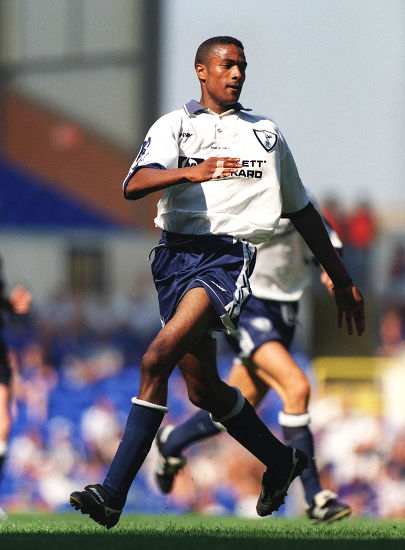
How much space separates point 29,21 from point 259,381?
19771mm

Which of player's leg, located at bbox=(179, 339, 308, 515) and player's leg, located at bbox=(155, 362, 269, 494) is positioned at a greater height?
player's leg, located at bbox=(179, 339, 308, 515)

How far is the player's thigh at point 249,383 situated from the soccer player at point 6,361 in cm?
150

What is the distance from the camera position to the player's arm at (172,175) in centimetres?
493

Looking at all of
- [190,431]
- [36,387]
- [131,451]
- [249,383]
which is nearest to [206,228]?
[131,451]

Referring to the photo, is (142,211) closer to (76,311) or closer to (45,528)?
(76,311)

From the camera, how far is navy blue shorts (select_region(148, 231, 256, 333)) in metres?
5.23

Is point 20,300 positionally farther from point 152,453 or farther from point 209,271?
point 152,453

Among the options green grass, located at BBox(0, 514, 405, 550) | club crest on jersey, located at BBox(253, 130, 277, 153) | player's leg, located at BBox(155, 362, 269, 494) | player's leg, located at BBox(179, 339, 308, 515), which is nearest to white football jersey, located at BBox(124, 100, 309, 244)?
club crest on jersey, located at BBox(253, 130, 277, 153)

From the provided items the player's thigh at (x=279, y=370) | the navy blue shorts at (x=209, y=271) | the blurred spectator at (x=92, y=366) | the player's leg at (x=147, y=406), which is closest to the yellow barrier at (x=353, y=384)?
the blurred spectator at (x=92, y=366)

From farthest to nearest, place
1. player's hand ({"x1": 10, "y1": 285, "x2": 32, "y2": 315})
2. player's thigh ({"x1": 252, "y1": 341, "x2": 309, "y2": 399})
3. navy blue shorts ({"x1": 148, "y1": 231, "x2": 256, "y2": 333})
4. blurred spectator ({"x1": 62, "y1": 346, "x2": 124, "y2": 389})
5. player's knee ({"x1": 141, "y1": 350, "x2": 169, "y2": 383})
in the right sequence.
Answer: blurred spectator ({"x1": 62, "y1": 346, "x2": 124, "y2": 389}) → player's hand ({"x1": 10, "y1": 285, "x2": 32, "y2": 315}) → player's thigh ({"x1": 252, "y1": 341, "x2": 309, "y2": 399}) → navy blue shorts ({"x1": 148, "y1": 231, "x2": 256, "y2": 333}) → player's knee ({"x1": 141, "y1": 350, "x2": 169, "y2": 383})

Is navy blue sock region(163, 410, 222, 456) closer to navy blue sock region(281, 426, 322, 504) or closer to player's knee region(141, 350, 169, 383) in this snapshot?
navy blue sock region(281, 426, 322, 504)

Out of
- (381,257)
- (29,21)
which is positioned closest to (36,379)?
(381,257)

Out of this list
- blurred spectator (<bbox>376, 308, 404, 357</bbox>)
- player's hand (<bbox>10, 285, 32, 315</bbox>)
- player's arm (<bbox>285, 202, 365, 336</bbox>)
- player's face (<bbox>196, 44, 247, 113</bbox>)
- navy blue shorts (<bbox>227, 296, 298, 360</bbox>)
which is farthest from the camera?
blurred spectator (<bbox>376, 308, 404, 357</bbox>)

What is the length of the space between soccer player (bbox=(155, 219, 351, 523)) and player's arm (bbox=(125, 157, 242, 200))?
2257 mm
